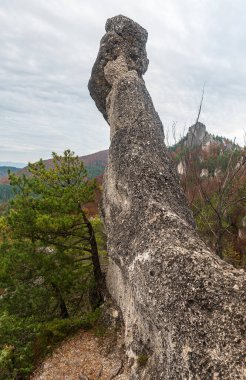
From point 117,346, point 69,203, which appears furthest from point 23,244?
point 117,346

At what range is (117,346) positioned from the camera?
524 inches

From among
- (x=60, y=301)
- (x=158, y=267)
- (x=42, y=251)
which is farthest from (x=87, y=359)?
(x=158, y=267)

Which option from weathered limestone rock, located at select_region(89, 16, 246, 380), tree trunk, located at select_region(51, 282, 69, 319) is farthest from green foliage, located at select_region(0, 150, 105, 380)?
weathered limestone rock, located at select_region(89, 16, 246, 380)

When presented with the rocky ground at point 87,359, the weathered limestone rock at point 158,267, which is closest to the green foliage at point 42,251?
the rocky ground at point 87,359

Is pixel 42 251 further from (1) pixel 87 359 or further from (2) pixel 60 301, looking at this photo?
(1) pixel 87 359

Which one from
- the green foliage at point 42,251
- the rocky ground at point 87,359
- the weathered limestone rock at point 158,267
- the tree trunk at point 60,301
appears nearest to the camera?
the weathered limestone rock at point 158,267

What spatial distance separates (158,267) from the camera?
792cm

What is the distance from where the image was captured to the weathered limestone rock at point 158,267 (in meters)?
6.40

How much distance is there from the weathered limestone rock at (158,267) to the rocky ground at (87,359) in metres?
1.43

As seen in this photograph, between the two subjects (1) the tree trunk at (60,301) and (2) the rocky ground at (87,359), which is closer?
(2) the rocky ground at (87,359)

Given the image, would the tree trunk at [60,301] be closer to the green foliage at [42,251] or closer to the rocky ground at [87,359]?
the green foliage at [42,251]

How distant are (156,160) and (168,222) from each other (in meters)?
3.29

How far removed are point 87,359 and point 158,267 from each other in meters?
7.44

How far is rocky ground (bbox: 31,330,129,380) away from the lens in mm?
12156
